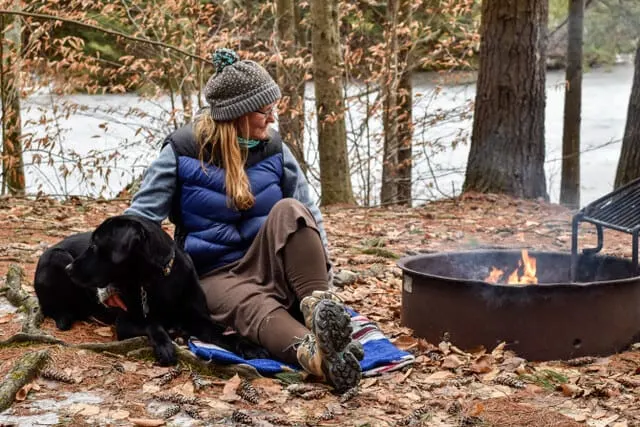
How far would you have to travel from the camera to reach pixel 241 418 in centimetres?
320

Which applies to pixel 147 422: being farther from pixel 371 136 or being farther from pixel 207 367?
pixel 371 136

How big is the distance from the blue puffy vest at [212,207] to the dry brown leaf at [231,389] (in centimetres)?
87

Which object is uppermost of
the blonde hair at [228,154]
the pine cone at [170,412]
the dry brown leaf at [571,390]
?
the blonde hair at [228,154]

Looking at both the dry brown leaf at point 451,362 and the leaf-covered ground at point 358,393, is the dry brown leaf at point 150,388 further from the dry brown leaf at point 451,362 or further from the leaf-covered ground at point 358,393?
the dry brown leaf at point 451,362

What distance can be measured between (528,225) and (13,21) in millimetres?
6569

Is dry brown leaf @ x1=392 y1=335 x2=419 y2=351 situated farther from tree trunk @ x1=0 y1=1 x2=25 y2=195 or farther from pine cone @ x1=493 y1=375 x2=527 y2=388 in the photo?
tree trunk @ x1=0 y1=1 x2=25 y2=195

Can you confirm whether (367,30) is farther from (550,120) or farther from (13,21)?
(550,120)

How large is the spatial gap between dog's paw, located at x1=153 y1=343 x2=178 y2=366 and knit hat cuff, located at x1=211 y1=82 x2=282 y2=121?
1211 mm

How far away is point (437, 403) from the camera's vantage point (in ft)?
11.4

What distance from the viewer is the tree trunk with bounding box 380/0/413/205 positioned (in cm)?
1117

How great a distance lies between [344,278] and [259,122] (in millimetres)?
1786

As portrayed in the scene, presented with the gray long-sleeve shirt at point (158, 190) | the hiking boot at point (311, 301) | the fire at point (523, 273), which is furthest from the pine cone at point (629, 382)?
the gray long-sleeve shirt at point (158, 190)

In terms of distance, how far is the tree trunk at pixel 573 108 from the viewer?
1240 centimetres

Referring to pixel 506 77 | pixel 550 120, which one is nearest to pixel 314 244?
pixel 506 77
